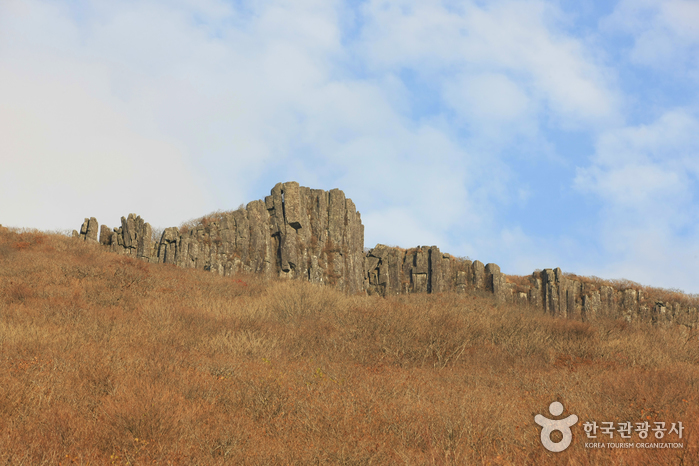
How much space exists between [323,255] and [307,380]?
18297 mm

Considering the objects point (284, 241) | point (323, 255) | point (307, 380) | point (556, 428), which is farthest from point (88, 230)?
point (556, 428)

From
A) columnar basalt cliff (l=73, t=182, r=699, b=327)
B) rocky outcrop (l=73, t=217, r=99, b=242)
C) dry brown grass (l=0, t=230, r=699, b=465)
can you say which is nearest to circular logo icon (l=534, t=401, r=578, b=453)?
dry brown grass (l=0, t=230, r=699, b=465)

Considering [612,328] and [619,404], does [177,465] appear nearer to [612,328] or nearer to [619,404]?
[619,404]

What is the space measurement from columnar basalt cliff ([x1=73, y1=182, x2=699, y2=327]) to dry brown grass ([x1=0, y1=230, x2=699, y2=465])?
9.42 metres

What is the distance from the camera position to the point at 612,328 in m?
15.2

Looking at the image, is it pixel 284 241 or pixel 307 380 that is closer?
pixel 307 380

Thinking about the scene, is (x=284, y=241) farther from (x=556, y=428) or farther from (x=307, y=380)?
(x=556, y=428)

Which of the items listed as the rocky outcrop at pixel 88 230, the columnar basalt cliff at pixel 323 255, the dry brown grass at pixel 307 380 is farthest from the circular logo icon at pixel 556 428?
the rocky outcrop at pixel 88 230

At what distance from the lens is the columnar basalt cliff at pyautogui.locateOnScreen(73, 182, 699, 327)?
1026 inches

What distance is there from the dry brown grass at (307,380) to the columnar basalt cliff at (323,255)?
942cm

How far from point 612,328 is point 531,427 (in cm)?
1116

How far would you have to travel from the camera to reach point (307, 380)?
8.10 meters

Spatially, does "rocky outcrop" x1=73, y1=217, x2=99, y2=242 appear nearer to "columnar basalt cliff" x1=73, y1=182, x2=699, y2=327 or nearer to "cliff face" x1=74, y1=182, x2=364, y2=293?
"columnar basalt cliff" x1=73, y1=182, x2=699, y2=327

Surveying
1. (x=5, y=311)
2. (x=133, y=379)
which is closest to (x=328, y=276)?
(x=5, y=311)
